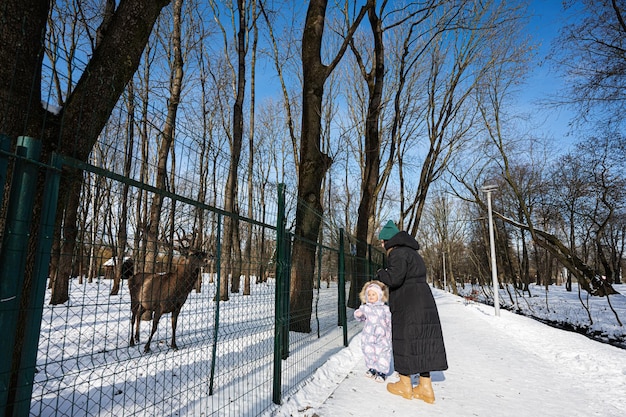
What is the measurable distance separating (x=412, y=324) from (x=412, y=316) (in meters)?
0.08

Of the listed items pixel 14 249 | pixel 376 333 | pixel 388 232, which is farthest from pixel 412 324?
pixel 14 249

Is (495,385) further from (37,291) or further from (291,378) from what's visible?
(37,291)

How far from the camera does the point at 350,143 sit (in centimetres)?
1575

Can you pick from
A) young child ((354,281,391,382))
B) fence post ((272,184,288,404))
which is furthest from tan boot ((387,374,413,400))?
fence post ((272,184,288,404))

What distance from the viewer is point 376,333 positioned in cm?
463

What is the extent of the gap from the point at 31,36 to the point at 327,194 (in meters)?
25.9

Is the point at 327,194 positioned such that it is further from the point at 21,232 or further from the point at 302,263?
the point at 21,232

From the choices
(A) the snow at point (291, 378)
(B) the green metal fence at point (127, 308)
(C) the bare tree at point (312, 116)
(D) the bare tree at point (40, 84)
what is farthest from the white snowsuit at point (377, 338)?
(D) the bare tree at point (40, 84)

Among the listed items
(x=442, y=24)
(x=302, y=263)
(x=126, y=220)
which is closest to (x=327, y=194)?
(x=442, y=24)

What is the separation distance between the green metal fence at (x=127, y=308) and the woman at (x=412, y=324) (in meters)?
1.23

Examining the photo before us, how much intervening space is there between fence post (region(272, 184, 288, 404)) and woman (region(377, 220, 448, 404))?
1162mm

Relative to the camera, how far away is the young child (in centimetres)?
456

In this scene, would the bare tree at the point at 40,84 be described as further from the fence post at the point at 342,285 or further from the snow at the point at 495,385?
the fence post at the point at 342,285

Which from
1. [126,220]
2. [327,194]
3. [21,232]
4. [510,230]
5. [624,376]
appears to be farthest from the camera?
[510,230]
